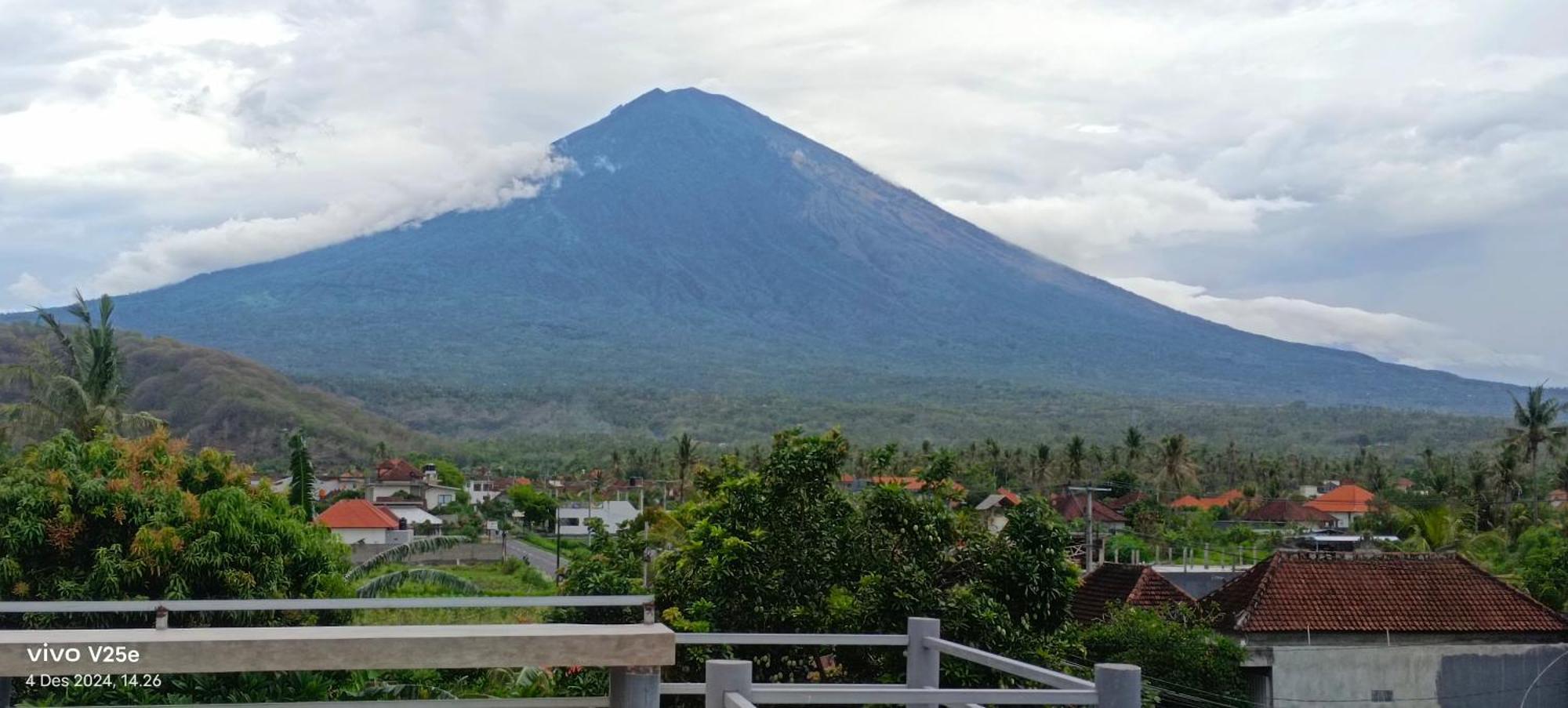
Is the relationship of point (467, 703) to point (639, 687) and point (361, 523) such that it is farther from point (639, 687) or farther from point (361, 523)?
point (361, 523)

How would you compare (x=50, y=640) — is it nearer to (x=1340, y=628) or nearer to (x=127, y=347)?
(x=1340, y=628)

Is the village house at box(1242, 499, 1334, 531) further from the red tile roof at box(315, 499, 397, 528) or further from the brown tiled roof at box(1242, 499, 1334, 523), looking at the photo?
the red tile roof at box(315, 499, 397, 528)

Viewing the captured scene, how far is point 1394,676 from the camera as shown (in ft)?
64.9

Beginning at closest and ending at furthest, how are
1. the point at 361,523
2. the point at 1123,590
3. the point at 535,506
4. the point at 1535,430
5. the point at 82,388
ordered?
1. the point at 1123,590
2. the point at 82,388
3. the point at 361,523
4. the point at 1535,430
5. the point at 535,506

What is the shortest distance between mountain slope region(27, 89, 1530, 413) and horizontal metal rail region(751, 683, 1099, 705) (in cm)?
11832

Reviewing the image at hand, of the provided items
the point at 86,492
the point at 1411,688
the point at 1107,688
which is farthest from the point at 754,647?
the point at 1411,688

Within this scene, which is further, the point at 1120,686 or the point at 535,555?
the point at 535,555

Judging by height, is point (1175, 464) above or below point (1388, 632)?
below

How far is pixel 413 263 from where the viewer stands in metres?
171

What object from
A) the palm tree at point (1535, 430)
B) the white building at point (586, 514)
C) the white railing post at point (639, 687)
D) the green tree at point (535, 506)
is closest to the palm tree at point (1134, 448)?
the palm tree at point (1535, 430)

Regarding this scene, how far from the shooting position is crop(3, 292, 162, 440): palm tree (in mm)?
24000

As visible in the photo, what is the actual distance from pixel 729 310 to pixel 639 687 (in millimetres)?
156034

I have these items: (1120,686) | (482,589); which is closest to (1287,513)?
(482,589)

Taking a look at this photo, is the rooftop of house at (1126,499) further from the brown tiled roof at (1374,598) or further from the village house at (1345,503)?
the brown tiled roof at (1374,598)
